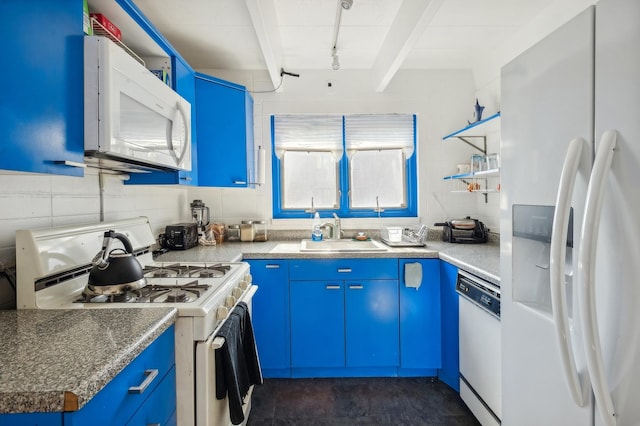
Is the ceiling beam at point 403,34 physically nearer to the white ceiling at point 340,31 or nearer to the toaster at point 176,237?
the white ceiling at point 340,31

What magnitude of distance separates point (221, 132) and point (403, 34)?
1396 mm

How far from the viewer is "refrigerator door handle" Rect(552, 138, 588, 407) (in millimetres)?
884

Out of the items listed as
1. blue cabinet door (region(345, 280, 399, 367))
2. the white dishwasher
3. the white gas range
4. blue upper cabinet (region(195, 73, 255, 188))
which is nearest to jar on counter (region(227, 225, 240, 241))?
blue upper cabinet (region(195, 73, 255, 188))

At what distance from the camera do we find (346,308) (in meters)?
2.28

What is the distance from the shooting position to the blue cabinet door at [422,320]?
2.25 m

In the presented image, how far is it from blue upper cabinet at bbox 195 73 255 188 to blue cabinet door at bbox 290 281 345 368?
3.07ft

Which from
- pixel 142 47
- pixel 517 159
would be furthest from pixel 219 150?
pixel 517 159

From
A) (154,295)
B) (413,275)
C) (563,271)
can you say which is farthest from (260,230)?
(563,271)

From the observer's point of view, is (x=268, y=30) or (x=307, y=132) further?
(x=307, y=132)

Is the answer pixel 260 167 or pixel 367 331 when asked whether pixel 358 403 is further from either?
pixel 260 167

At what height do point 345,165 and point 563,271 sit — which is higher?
point 345,165

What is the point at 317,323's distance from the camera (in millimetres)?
2273

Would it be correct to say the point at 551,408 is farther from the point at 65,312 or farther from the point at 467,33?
the point at 467,33

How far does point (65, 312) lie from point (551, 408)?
1611 mm
